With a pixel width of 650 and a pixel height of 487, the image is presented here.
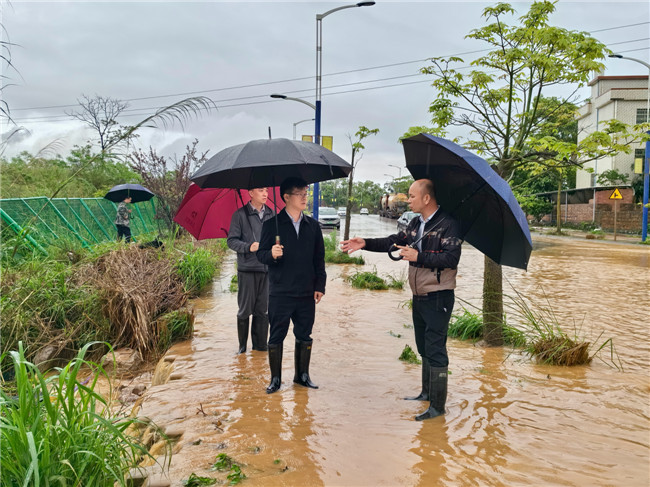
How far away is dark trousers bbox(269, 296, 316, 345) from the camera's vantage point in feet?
15.2

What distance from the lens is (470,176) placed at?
416cm

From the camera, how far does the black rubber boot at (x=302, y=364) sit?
4.88 metres

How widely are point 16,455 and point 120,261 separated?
18.0 ft

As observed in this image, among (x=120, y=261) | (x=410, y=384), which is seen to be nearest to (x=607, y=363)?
(x=410, y=384)

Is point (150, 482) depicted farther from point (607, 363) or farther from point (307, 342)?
point (607, 363)

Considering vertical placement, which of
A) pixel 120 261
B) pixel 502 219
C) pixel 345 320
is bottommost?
pixel 345 320

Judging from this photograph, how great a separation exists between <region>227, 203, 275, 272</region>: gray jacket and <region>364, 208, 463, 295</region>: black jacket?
2.12 meters

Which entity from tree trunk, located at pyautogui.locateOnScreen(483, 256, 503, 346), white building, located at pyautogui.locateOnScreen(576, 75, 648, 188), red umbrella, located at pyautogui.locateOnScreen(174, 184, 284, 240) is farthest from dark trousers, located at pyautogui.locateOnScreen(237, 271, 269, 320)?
white building, located at pyautogui.locateOnScreen(576, 75, 648, 188)

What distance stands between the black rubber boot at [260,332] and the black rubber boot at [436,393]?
2418 millimetres

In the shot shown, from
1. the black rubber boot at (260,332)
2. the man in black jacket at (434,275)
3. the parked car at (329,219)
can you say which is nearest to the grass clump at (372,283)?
the black rubber boot at (260,332)

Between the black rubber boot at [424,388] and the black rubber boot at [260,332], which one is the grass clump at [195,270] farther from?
the black rubber boot at [424,388]

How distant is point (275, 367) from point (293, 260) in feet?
3.28

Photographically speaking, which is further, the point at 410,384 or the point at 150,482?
the point at 410,384

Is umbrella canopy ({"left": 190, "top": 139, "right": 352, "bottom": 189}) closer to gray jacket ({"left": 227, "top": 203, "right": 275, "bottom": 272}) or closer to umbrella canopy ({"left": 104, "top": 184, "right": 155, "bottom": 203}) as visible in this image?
gray jacket ({"left": 227, "top": 203, "right": 275, "bottom": 272})
